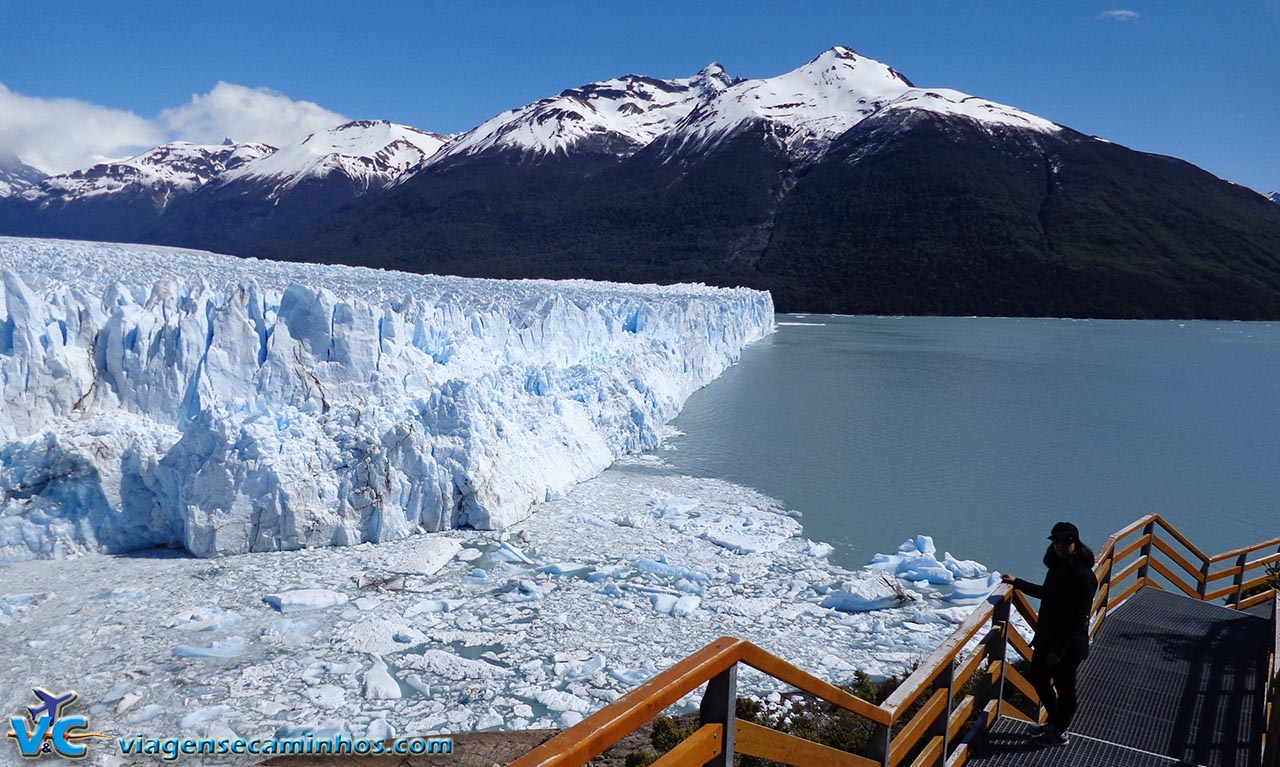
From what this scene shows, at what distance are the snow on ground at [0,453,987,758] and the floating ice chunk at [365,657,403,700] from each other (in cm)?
1

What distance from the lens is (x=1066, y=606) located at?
295 centimetres

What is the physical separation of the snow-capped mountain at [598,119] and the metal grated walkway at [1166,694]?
123 m

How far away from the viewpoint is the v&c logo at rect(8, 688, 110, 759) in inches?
167

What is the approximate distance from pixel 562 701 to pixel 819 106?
121 meters

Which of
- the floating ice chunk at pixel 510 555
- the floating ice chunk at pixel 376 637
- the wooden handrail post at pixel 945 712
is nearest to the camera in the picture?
the wooden handrail post at pixel 945 712

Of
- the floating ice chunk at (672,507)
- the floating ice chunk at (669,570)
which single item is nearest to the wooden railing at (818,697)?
the floating ice chunk at (669,570)

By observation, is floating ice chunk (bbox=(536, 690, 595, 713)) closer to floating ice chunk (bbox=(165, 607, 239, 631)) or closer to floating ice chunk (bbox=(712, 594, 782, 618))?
floating ice chunk (bbox=(712, 594, 782, 618))

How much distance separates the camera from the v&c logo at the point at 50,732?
4.25 meters

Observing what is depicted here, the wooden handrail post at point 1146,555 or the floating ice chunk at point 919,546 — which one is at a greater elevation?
the wooden handrail post at point 1146,555

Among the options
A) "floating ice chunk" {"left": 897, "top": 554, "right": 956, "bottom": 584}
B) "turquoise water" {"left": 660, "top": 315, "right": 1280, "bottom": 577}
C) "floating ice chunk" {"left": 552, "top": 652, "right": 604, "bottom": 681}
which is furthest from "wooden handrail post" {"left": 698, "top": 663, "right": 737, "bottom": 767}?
"turquoise water" {"left": 660, "top": 315, "right": 1280, "bottom": 577}

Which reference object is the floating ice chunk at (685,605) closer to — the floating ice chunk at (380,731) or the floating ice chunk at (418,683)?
the floating ice chunk at (418,683)

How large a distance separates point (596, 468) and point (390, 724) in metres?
6.24

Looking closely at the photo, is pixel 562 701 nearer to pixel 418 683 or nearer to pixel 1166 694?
pixel 418 683

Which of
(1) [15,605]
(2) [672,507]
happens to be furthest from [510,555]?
(1) [15,605]
